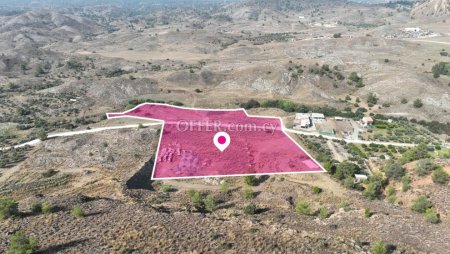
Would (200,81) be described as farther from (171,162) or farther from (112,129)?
(171,162)

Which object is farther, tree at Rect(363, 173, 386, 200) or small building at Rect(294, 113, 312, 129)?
small building at Rect(294, 113, 312, 129)

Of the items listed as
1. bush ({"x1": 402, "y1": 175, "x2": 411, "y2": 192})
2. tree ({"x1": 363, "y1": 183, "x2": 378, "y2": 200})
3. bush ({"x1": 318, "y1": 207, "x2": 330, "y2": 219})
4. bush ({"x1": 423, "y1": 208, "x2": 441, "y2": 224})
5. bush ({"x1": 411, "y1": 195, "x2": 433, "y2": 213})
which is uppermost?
bush ({"x1": 423, "y1": 208, "x2": 441, "y2": 224})

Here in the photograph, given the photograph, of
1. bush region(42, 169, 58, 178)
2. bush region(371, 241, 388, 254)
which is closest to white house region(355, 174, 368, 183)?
bush region(371, 241, 388, 254)

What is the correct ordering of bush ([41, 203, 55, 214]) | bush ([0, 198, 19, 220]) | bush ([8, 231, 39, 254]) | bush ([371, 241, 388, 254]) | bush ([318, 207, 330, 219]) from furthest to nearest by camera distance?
1. bush ([318, 207, 330, 219])
2. bush ([41, 203, 55, 214])
3. bush ([0, 198, 19, 220])
4. bush ([371, 241, 388, 254])
5. bush ([8, 231, 39, 254])

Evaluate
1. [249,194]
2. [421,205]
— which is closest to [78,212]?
Answer: [249,194]

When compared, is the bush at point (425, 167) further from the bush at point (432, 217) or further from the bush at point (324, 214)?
the bush at point (324, 214)

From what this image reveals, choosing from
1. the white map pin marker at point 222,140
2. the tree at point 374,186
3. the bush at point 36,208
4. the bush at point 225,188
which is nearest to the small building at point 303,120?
the white map pin marker at point 222,140

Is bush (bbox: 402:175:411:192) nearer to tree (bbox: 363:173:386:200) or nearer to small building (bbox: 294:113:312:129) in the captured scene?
tree (bbox: 363:173:386:200)
